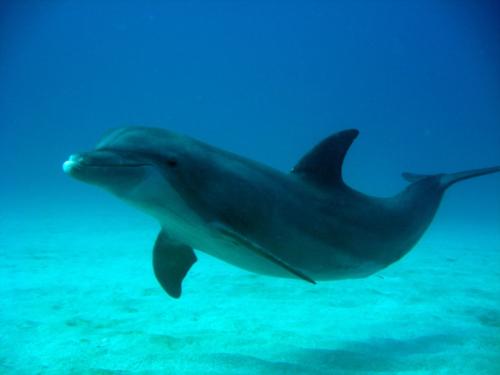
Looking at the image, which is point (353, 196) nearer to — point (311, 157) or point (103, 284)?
point (311, 157)

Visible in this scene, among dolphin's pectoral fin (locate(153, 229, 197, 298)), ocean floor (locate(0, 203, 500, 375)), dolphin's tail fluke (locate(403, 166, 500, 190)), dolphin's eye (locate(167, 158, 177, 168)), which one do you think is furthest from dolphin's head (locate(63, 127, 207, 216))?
dolphin's tail fluke (locate(403, 166, 500, 190))

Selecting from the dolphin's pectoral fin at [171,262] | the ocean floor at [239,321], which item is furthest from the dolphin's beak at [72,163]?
the ocean floor at [239,321]

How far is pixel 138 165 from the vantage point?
10.9 ft

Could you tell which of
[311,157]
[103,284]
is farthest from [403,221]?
[103,284]

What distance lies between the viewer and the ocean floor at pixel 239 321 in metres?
4.42

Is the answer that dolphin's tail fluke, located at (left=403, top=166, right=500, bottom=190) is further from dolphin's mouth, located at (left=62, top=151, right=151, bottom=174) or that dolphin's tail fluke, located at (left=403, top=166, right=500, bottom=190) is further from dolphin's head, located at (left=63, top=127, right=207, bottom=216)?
dolphin's mouth, located at (left=62, top=151, right=151, bottom=174)

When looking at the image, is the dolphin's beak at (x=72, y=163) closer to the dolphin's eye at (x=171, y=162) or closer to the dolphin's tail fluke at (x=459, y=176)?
the dolphin's eye at (x=171, y=162)

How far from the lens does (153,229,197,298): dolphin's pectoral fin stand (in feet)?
15.0

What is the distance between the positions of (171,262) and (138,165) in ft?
→ 5.37

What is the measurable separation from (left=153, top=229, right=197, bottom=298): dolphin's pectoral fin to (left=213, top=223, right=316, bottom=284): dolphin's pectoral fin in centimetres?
122

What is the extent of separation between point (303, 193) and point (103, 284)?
18.0 feet

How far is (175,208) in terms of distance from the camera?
3.62 meters

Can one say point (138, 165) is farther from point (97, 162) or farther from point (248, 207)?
point (248, 207)

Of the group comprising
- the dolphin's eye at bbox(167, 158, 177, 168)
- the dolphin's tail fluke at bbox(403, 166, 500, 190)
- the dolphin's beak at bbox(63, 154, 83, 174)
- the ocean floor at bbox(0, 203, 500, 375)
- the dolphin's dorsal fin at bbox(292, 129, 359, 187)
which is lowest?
the ocean floor at bbox(0, 203, 500, 375)
